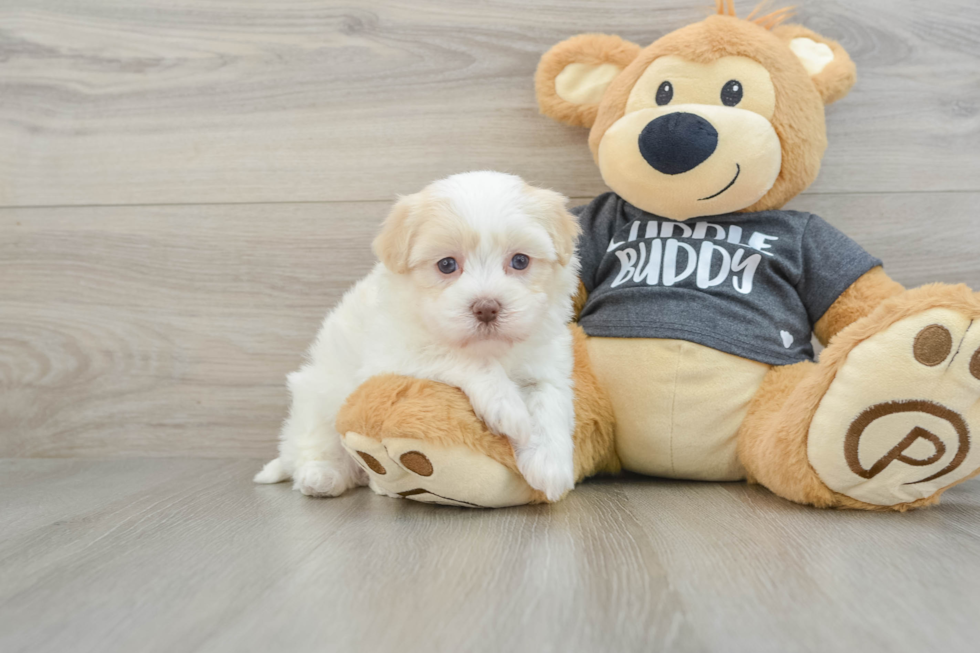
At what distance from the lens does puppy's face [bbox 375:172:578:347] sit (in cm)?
102

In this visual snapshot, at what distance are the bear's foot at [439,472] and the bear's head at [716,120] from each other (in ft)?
1.92

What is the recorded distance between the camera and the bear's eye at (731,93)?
124cm

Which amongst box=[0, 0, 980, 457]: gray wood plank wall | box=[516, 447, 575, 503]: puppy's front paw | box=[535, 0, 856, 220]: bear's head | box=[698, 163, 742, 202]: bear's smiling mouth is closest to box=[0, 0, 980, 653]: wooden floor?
box=[0, 0, 980, 457]: gray wood plank wall

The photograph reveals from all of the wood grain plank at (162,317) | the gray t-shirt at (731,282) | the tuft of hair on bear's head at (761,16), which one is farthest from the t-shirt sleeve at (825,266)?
the wood grain plank at (162,317)

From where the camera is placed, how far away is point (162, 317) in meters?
1.63

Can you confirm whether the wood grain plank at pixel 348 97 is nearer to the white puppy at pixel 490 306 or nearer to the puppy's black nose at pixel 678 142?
the puppy's black nose at pixel 678 142

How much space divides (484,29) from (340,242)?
57 cm

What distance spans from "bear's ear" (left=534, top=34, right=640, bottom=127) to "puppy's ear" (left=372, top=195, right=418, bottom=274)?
0.47 m

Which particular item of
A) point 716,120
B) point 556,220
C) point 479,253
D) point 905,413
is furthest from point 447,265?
point 905,413

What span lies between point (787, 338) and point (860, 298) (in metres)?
0.15

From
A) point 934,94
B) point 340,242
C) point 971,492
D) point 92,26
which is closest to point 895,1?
point 934,94

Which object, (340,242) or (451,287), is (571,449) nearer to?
(451,287)

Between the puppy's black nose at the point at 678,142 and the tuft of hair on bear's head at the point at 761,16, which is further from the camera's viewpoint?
the tuft of hair on bear's head at the point at 761,16

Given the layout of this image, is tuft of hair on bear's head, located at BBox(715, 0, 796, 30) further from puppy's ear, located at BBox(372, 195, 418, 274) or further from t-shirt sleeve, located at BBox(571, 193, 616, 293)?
puppy's ear, located at BBox(372, 195, 418, 274)
